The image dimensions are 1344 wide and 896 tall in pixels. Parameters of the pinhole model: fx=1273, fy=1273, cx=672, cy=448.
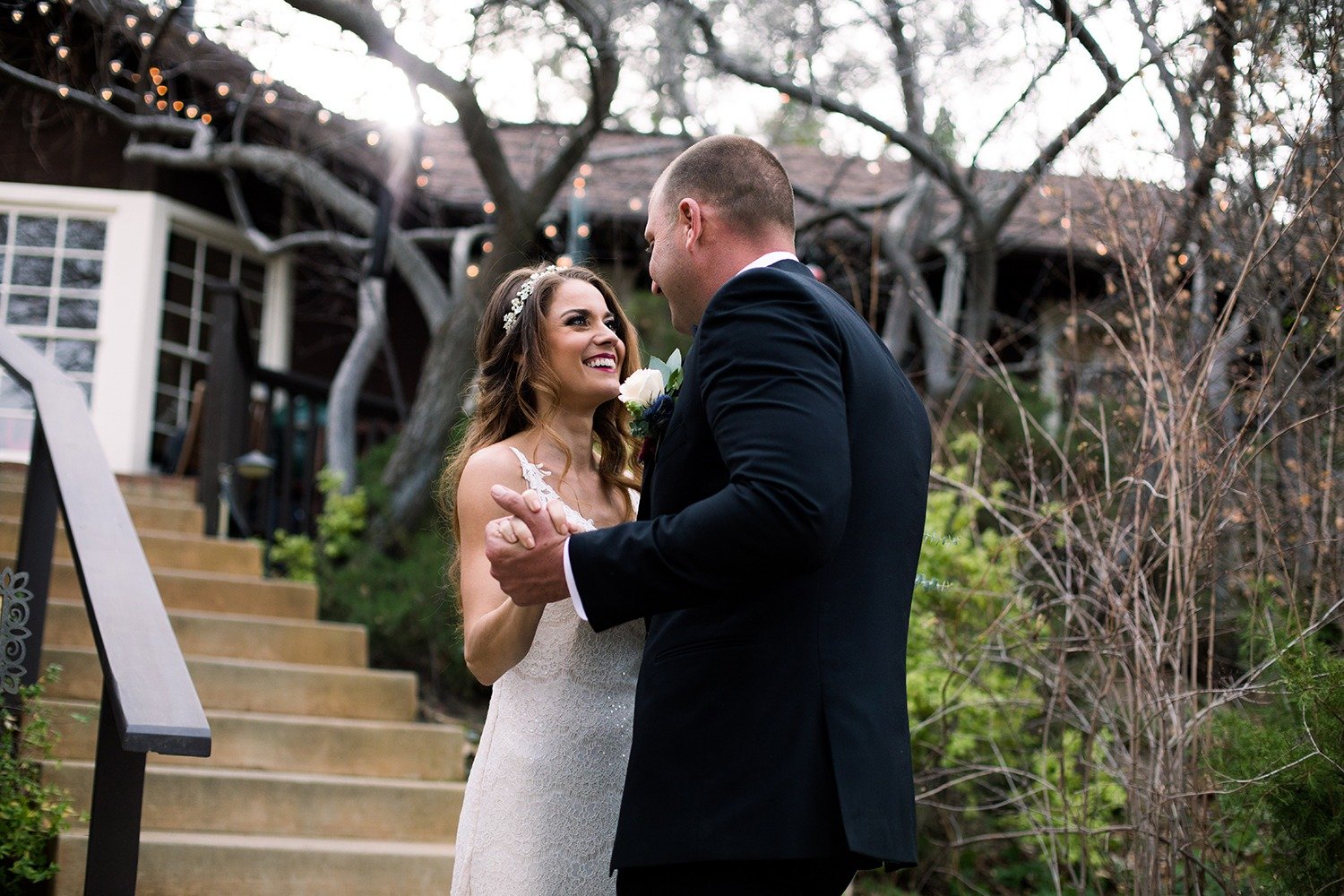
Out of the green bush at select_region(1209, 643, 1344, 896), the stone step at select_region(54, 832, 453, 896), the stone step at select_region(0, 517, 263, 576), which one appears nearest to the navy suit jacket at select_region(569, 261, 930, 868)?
the green bush at select_region(1209, 643, 1344, 896)

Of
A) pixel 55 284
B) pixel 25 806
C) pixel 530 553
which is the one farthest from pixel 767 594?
pixel 55 284

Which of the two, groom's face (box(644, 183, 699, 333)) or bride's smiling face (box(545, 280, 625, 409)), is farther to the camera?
bride's smiling face (box(545, 280, 625, 409))

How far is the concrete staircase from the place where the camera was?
170 inches

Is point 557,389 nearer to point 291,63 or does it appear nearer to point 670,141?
point 291,63

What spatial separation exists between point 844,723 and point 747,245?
0.86m

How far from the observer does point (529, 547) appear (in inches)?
82.1

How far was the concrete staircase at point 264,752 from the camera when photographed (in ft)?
14.2

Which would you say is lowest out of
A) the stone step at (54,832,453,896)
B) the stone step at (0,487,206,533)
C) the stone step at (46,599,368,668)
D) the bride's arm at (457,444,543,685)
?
the stone step at (54,832,453,896)

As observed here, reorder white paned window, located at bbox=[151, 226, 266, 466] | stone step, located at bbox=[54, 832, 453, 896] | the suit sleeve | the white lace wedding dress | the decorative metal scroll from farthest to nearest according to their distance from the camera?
white paned window, located at bbox=[151, 226, 266, 466] < stone step, located at bbox=[54, 832, 453, 896] < the decorative metal scroll < the white lace wedding dress < the suit sleeve

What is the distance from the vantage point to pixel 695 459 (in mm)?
2109

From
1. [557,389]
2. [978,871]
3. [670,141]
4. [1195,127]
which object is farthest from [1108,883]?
[670,141]

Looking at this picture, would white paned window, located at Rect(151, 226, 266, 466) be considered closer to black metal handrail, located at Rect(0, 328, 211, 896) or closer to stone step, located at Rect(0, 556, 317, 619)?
stone step, located at Rect(0, 556, 317, 619)

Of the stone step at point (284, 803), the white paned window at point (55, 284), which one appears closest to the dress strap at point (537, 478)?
the stone step at point (284, 803)

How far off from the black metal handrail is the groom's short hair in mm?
1414
